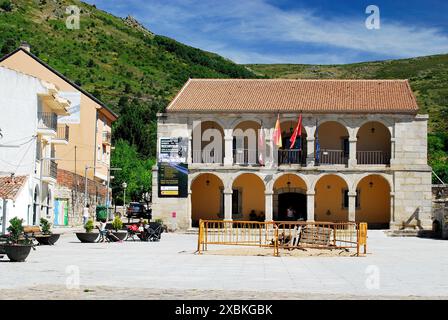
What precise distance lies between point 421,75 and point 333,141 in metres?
92.7

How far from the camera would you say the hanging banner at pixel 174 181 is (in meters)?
46.7

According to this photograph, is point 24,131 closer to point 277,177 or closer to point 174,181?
point 174,181

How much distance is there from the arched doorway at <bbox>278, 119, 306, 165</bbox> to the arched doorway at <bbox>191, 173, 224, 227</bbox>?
4374 millimetres

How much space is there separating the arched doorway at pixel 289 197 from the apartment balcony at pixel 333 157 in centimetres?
193

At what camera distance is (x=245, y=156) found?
48.7m

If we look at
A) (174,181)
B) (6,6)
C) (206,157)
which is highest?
(6,6)

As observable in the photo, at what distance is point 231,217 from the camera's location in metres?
48.6

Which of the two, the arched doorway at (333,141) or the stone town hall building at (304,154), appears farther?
the arched doorway at (333,141)

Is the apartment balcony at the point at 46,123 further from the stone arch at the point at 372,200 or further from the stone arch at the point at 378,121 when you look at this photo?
the stone arch at the point at 372,200

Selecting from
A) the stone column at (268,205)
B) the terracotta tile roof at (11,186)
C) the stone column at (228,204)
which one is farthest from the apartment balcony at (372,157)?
the terracotta tile roof at (11,186)

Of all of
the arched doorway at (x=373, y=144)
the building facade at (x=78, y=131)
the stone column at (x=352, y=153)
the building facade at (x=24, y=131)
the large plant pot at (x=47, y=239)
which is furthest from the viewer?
the building facade at (x=78, y=131)

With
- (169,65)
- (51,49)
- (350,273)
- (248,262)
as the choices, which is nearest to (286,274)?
(350,273)

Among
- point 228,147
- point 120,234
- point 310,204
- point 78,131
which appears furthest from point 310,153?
point 78,131

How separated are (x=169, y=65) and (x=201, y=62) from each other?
14124 millimetres
